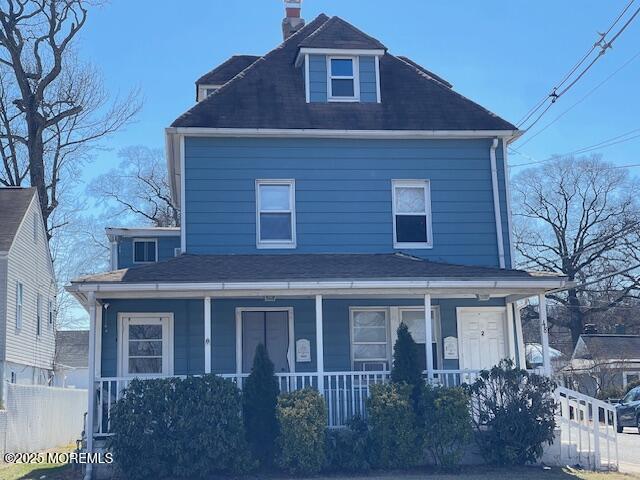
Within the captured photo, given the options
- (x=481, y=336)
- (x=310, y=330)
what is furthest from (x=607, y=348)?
(x=310, y=330)

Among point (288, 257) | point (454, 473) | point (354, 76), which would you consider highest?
point (354, 76)

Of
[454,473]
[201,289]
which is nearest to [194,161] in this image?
[201,289]

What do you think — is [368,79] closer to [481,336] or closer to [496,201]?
[496,201]

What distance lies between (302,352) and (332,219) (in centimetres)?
275

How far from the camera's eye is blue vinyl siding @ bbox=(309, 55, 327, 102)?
54.6 feet

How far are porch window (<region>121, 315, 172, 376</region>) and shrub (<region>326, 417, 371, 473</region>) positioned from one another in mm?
3785

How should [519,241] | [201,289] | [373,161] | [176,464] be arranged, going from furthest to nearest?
1. [519,241]
2. [373,161]
3. [201,289]
4. [176,464]

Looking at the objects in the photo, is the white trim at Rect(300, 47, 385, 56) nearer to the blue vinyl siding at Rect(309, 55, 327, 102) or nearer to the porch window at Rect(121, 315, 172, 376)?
the blue vinyl siding at Rect(309, 55, 327, 102)

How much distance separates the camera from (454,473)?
1227 cm

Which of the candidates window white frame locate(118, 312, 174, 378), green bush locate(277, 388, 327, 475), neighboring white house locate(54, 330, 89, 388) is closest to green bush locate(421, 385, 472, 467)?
green bush locate(277, 388, 327, 475)

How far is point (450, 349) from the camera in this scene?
50.5ft

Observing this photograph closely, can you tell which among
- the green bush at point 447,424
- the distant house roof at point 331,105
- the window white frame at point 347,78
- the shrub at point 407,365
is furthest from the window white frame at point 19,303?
the green bush at point 447,424

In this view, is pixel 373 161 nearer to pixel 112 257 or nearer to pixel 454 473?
pixel 454 473

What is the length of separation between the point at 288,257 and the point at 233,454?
4386 millimetres
